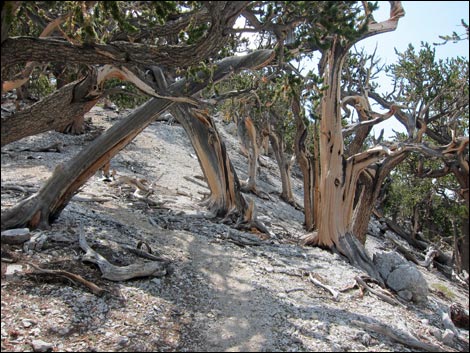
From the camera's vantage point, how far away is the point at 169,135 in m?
21.0

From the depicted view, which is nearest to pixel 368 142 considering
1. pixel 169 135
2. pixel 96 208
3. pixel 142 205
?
pixel 169 135

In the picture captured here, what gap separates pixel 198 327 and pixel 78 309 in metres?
1.29

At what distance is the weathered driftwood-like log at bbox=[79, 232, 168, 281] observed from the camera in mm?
5570

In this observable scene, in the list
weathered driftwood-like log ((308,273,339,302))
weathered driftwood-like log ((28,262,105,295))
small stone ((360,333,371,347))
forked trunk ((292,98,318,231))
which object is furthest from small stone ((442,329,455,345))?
forked trunk ((292,98,318,231))

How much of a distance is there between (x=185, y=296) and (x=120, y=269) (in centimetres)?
90

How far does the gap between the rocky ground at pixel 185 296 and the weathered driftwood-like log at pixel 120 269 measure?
3.5 inches

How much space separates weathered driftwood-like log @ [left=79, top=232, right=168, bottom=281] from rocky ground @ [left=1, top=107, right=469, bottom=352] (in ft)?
0.29

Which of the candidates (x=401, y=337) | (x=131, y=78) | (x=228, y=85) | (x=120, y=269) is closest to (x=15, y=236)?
(x=120, y=269)

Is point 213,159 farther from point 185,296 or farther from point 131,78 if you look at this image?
point 185,296

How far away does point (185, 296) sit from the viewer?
559 cm

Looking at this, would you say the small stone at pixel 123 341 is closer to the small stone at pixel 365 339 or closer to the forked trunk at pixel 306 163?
the small stone at pixel 365 339

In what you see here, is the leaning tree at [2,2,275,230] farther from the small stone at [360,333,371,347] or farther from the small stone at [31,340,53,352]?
the small stone at [360,333,371,347]

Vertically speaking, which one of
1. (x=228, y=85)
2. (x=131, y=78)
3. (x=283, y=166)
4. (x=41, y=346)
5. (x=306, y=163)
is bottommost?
(x=41, y=346)

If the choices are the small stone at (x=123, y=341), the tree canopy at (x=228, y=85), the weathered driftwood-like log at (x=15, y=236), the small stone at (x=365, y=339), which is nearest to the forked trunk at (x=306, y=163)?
the tree canopy at (x=228, y=85)
